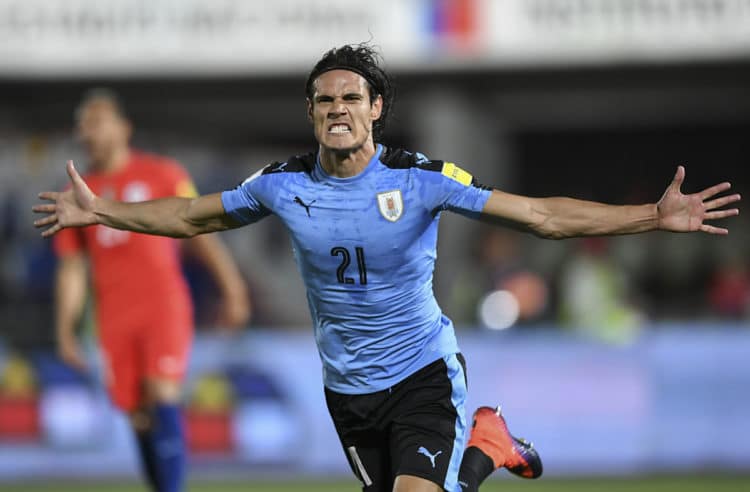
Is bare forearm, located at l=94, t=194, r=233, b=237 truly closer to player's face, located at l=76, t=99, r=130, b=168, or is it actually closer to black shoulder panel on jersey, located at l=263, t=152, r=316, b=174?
black shoulder panel on jersey, located at l=263, t=152, r=316, b=174

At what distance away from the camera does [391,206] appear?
18.2 feet

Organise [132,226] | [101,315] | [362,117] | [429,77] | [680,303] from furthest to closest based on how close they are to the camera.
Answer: [680,303]
[429,77]
[101,315]
[132,226]
[362,117]

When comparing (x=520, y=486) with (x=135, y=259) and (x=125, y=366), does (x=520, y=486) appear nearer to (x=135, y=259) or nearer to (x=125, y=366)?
(x=125, y=366)

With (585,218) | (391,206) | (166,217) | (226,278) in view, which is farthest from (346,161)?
(226,278)

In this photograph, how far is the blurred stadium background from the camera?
1218 centimetres

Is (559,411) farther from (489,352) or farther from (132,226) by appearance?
(132,226)

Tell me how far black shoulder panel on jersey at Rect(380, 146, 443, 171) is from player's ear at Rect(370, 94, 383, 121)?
6.5 inches

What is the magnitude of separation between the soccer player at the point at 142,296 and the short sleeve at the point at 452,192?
Result: 3002mm

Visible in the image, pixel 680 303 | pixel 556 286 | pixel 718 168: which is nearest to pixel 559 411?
pixel 556 286

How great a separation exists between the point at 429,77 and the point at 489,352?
629cm

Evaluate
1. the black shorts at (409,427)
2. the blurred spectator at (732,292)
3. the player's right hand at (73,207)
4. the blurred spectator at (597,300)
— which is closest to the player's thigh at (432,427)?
the black shorts at (409,427)

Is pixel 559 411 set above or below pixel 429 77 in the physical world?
below

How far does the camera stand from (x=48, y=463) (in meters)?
12.5

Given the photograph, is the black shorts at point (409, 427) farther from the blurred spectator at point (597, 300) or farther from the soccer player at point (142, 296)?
the blurred spectator at point (597, 300)
